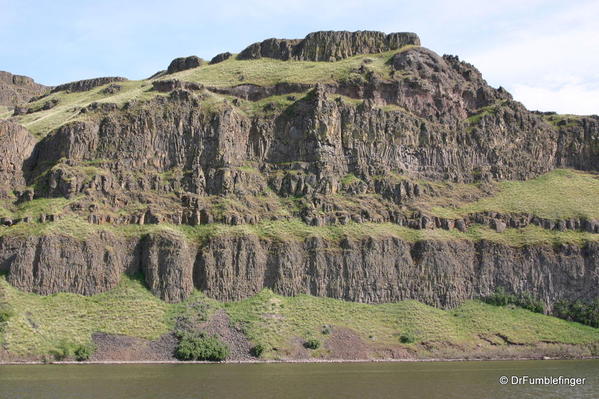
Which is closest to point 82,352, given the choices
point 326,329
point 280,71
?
point 326,329

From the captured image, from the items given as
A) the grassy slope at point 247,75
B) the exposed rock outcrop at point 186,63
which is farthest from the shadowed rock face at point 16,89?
the exposed rock outcrop at point 186,63

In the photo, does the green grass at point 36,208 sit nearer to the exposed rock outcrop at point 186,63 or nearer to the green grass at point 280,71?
the green grass at point 280,71

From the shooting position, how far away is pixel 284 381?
178 ft

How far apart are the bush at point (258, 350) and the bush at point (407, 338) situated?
740 inches

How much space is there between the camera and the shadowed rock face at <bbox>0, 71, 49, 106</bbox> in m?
187

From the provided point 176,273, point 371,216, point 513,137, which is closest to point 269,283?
point 176,273

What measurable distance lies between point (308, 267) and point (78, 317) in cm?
3219

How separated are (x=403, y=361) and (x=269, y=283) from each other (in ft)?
72.1

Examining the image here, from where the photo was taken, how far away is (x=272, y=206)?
10088 centimetres

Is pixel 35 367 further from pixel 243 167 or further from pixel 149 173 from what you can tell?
pixel 243 167

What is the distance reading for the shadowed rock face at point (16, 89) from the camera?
186750 millimetres

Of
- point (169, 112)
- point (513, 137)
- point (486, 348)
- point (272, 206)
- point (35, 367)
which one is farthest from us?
point (513, 137)

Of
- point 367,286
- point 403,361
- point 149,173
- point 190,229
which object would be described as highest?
point 149,173

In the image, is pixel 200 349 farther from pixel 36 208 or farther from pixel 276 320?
pixel 36 208
